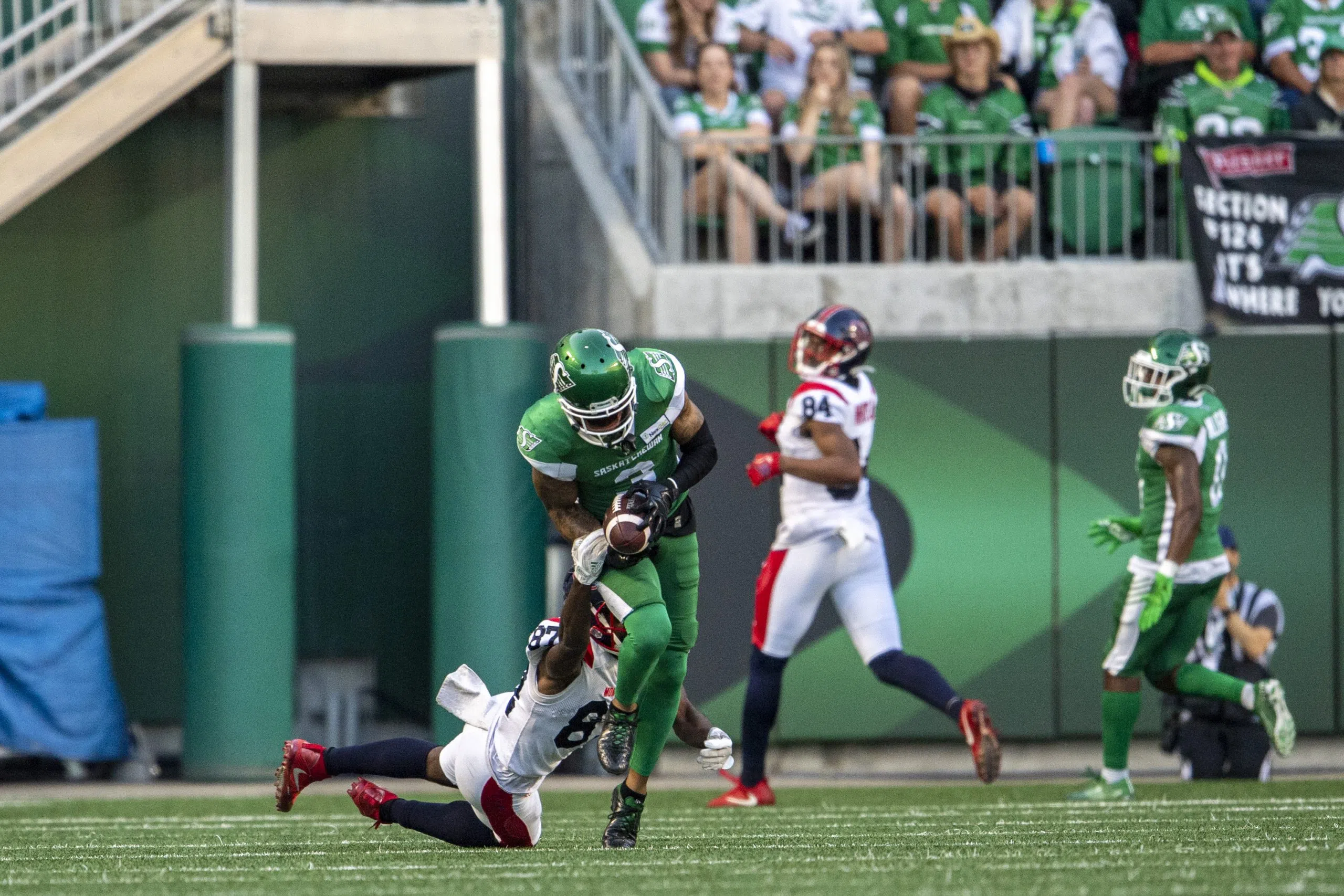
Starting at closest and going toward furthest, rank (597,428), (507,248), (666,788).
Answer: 1. (597,428)
2. (666,788)
3. (507,248)

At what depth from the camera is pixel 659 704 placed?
232 inches

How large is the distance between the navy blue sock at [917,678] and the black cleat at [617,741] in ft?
8.61

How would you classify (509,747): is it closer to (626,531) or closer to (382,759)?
(382,759)

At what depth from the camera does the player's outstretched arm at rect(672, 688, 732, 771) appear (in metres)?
5.94

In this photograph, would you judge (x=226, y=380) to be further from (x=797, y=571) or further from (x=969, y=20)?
(x=969, y=20)

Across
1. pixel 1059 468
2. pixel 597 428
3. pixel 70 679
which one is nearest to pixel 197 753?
pixel 70 679

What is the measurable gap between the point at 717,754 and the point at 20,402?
626 cm

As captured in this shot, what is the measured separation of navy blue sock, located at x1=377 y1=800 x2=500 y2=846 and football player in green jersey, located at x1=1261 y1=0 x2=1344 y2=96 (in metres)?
8.28

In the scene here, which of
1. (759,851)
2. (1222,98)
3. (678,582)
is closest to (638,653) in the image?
(678,582)

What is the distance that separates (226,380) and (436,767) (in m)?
5.19

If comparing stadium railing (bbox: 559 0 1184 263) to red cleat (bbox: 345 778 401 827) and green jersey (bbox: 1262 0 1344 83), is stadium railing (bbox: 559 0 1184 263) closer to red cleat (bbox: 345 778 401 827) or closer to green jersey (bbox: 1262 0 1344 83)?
green jersey (bbox: 1262 0 1344 83)

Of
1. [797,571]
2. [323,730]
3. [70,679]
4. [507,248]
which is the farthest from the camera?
[507,248]

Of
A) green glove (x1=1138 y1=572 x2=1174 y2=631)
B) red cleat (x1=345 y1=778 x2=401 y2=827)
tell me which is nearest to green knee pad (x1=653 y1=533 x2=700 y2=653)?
red cleat (x1=345 y1=778 x2=401 y2=827)

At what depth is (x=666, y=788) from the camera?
991cm
